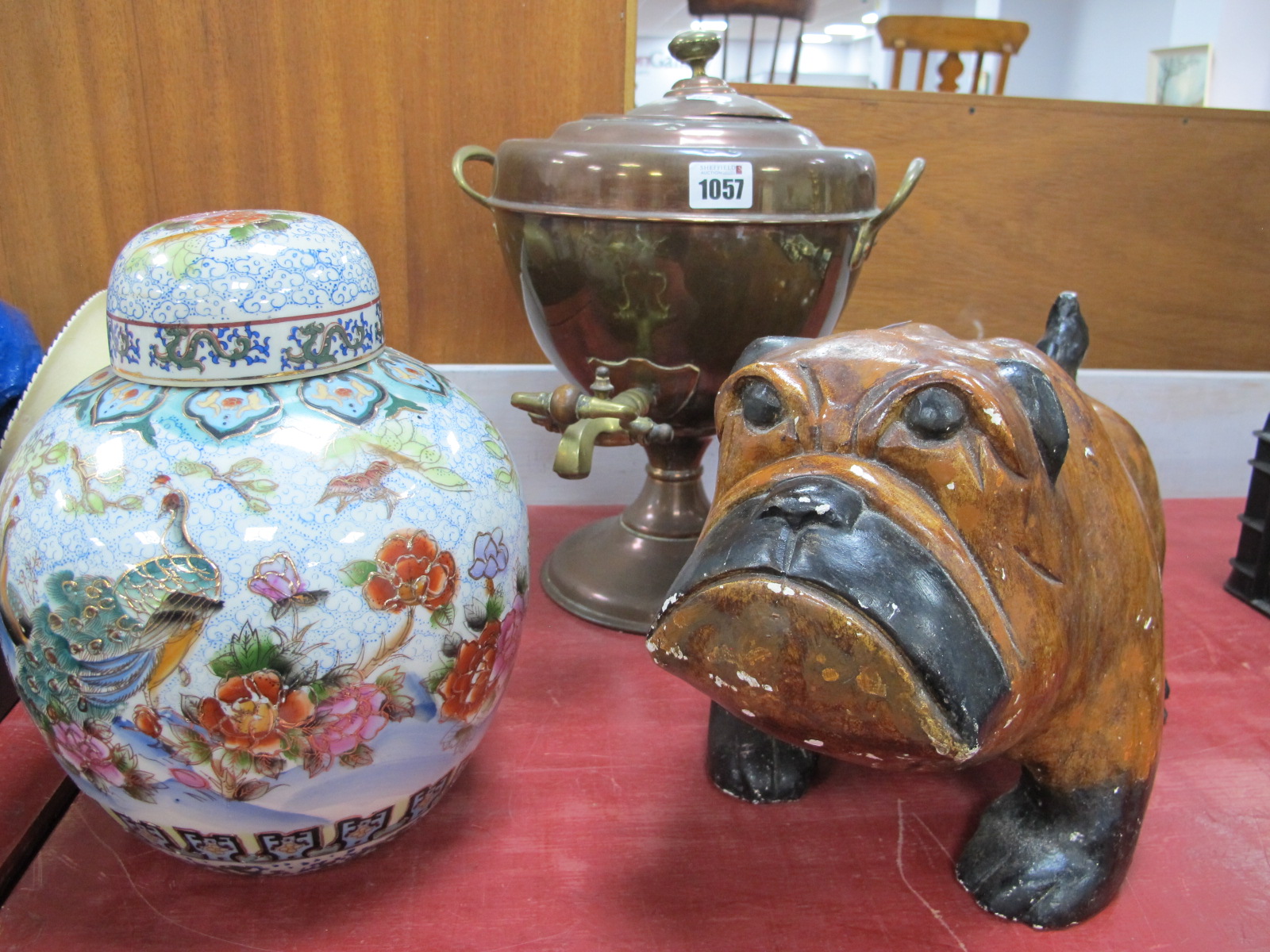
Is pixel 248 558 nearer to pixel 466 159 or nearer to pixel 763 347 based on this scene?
pixel 763 347

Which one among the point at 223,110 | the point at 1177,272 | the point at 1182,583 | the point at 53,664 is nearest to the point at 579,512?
the point at 223,110

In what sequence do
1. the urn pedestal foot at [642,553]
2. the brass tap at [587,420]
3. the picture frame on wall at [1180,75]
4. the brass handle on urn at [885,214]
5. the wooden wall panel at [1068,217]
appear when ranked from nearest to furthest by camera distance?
the brass tap at [587,420]
the brass handle on urn at [885,214]
the urn pedestal foot at [642,553]
the wooden wall panel at [1068,217]
the picture frame on wall at [1180,75]

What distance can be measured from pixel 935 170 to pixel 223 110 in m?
1.08

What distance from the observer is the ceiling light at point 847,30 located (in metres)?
5.22

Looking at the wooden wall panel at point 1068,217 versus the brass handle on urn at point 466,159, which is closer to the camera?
the brass handle on urn at point 466,159

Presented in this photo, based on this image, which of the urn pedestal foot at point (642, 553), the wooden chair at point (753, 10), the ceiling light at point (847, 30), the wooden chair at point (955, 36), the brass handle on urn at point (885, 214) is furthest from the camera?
the ceiling light at point (847, 30)

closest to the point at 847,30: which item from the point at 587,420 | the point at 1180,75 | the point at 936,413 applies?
the point at 1180,75

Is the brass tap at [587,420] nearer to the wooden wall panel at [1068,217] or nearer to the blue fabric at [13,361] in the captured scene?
the blue fabric at [13,361]

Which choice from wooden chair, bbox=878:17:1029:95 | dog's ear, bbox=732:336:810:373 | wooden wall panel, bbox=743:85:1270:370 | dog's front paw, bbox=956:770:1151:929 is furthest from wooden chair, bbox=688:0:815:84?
dog's front paw, bbox=956:770:1151:929

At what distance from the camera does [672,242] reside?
3.34 ft

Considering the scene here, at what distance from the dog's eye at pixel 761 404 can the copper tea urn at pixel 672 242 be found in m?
0.25

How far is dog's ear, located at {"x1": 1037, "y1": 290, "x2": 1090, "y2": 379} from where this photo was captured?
971mm

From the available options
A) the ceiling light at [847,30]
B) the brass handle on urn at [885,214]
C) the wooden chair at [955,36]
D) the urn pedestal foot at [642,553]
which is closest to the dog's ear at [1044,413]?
the brass handle on urn at [885,214]

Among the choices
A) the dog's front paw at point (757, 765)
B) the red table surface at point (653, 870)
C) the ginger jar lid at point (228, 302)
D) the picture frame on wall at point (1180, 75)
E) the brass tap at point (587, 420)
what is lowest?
the red table surface at point (653, 870)
